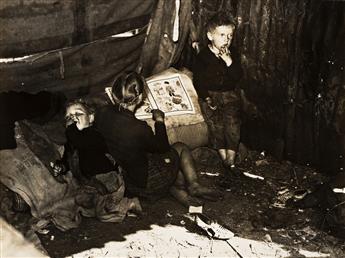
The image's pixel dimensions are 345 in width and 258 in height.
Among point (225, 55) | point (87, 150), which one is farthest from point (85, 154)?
point (225, 55)

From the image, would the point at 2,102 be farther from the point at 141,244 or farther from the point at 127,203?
the point at 141,244

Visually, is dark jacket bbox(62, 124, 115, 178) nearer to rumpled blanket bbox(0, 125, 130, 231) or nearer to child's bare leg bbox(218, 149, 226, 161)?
rumpled blanket bbox(0, 125, 130, 231)

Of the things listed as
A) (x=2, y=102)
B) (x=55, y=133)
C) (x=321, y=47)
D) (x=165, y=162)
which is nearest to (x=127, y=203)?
(x=165, y=162)

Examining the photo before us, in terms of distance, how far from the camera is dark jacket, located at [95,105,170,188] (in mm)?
6422

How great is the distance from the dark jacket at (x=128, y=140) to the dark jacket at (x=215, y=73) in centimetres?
134

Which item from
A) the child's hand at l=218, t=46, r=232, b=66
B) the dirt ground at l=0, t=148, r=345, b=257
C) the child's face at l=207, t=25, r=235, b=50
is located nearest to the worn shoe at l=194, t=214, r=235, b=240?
the dirt ground at l=0, t=148, r=345, b=257

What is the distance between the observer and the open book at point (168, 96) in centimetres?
751

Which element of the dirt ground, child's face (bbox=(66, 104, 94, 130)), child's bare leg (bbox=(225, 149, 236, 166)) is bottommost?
the dirt ground

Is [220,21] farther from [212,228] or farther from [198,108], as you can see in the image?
[212,228]

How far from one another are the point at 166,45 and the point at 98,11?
992 millimetres

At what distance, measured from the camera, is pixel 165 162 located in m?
6.62

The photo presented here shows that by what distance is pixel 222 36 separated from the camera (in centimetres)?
745

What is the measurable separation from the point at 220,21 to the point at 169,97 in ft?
3.57

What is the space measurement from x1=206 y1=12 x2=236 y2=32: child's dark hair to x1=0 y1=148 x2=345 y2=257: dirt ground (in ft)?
5.33
